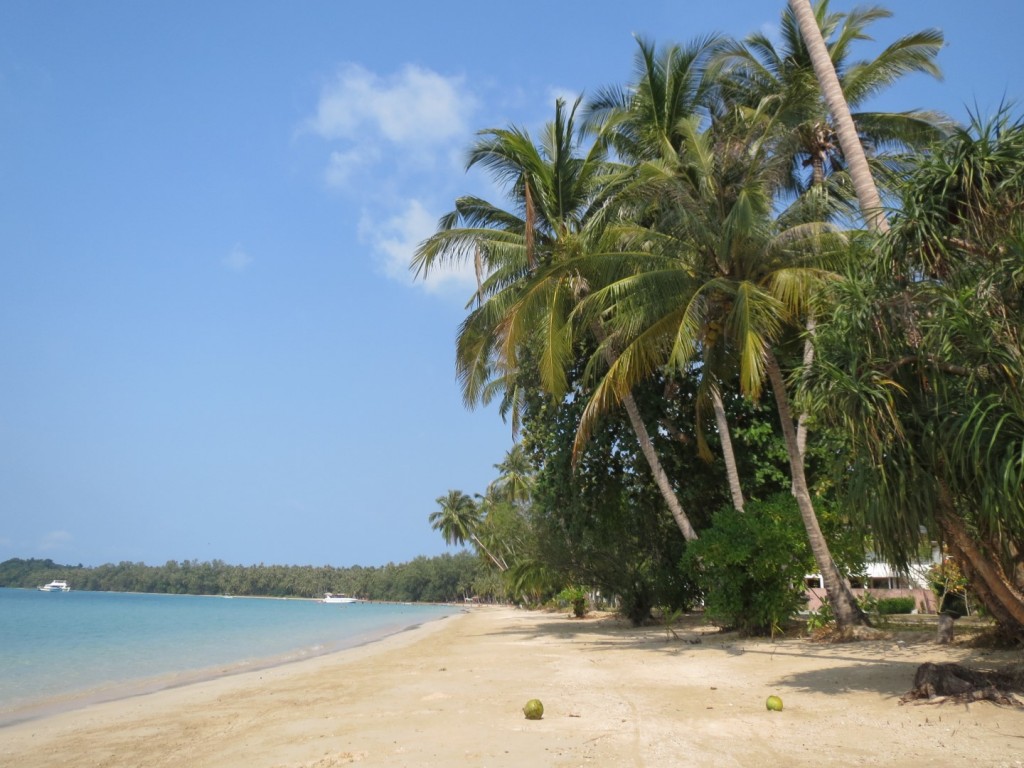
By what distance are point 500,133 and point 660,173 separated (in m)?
4.20

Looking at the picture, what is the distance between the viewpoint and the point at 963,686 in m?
6.06

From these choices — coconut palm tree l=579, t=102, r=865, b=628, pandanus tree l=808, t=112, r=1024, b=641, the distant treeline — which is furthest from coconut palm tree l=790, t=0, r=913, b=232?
the distant treeline

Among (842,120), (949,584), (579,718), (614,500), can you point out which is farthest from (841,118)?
(614,500)

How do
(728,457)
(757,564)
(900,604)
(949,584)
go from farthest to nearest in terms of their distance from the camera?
(900,604) → (728,457) → (949,584) → (757,564)

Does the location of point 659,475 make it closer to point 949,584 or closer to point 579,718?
point 949,584

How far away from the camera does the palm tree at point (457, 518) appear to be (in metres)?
66.1

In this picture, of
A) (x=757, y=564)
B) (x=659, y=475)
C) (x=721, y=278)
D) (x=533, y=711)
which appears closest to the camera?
Answer: (x=533, y=711)

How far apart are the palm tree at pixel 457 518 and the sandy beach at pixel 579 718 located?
176 ft

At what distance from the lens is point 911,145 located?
16.2 meters

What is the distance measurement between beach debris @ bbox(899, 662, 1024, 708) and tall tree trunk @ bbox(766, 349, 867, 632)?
547cm

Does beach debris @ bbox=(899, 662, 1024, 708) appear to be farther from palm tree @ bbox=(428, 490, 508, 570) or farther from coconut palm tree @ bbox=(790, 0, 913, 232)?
palm tree @ bbox=(428, 490, 508, 570)

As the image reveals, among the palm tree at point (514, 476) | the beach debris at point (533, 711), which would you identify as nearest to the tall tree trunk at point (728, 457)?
the beach debris at point (533, 711)

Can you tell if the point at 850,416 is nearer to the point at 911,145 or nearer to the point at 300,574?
the point at 911,145

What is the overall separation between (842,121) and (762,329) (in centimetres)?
325
